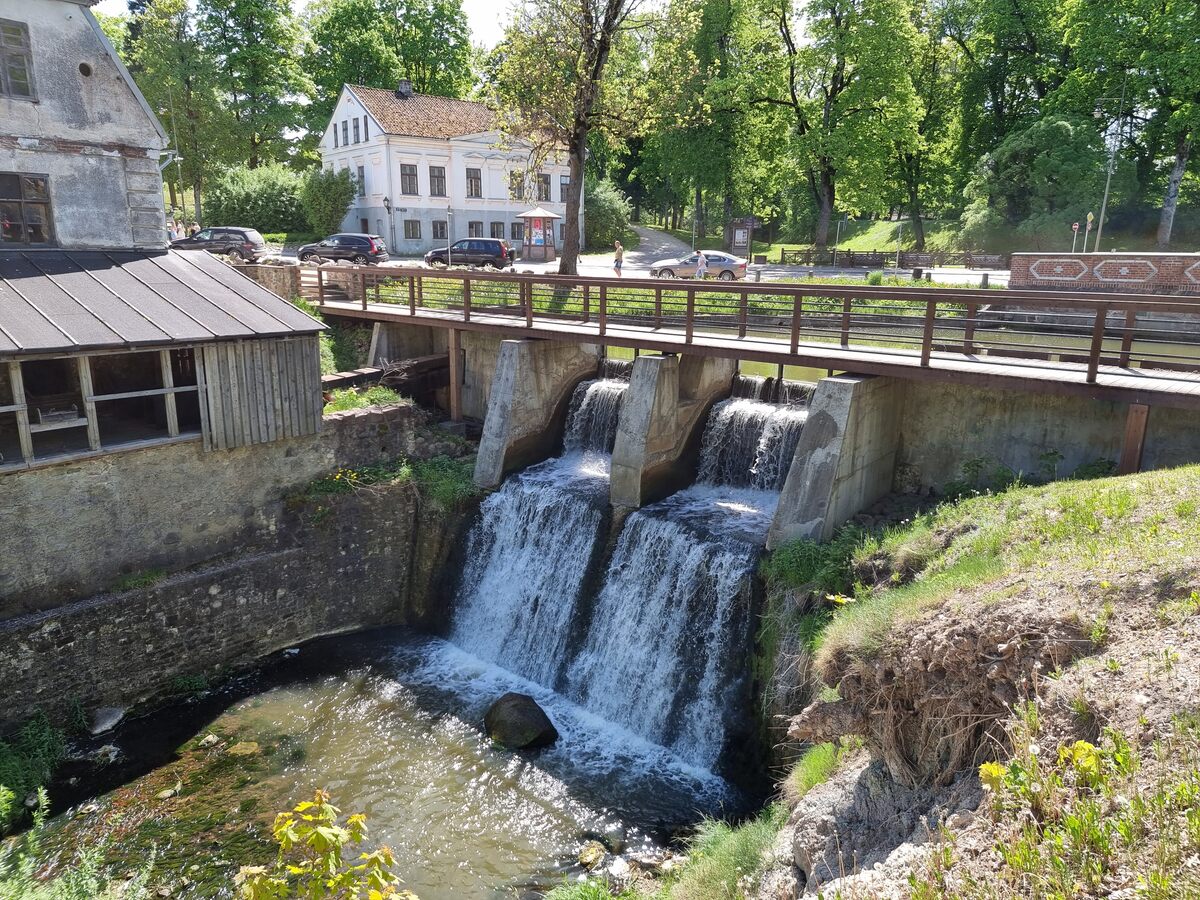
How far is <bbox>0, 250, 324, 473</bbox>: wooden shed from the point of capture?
39.4 feet

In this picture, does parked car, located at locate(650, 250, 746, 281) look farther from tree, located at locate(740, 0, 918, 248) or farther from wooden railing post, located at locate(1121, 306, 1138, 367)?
wooden railing post, located at locate(1121, 306, 1138, 367)

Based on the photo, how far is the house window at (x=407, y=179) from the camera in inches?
1656

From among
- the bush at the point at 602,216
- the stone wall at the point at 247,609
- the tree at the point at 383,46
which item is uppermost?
the tree at the point at 383,46

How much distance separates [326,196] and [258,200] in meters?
3.95

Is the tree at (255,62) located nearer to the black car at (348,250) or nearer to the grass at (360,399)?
the black car at (348,250)

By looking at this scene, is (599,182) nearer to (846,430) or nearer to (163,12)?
Result: (163,12)

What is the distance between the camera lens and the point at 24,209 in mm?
14773

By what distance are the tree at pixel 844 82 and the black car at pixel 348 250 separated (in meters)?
18.2

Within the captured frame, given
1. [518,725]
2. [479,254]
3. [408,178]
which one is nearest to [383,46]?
[408,178]

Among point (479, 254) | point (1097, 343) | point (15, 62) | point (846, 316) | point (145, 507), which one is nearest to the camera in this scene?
point (1097, 343)

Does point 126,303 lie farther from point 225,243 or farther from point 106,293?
point 225,243

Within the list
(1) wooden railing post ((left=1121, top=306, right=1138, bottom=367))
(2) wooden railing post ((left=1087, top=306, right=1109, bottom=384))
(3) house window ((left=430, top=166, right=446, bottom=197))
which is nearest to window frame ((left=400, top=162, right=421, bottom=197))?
(3) house window ((left=430, top=166, right=446, bottom=197))

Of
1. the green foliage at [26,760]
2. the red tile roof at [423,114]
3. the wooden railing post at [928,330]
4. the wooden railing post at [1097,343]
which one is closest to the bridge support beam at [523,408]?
the wooden railing post at [928,330]

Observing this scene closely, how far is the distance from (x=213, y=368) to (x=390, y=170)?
3135 cm
